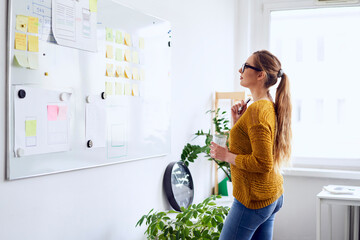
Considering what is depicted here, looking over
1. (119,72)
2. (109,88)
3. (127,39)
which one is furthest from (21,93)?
(127,39)

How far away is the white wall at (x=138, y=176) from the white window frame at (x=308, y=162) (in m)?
0.27

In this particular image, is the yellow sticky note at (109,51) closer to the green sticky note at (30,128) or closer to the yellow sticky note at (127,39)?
the yellow sticky note at (127,39)

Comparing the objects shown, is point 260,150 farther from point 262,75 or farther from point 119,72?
point 119,72

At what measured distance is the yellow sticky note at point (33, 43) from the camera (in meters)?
1.47

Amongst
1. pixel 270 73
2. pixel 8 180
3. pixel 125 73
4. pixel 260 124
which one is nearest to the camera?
pixel 8 180

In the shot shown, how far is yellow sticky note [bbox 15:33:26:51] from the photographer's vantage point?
4.66ft

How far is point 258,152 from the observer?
1.66 meters

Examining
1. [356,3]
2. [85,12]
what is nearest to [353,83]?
[356,3]

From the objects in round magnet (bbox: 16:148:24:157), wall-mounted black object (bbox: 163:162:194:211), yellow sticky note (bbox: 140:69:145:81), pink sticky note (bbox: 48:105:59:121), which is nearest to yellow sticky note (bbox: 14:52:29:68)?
pink sticky note (bbox: 48:105:59:121)

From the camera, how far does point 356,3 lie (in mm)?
3451

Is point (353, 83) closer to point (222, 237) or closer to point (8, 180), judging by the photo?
point (222, 237)

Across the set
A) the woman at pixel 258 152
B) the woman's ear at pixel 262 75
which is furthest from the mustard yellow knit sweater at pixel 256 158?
the woman's ear at pixel 262 75

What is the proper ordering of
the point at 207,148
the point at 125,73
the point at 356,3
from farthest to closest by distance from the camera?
the point at 356,3, the point at 207,148, the point at 125,73

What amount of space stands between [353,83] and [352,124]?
0.36m
